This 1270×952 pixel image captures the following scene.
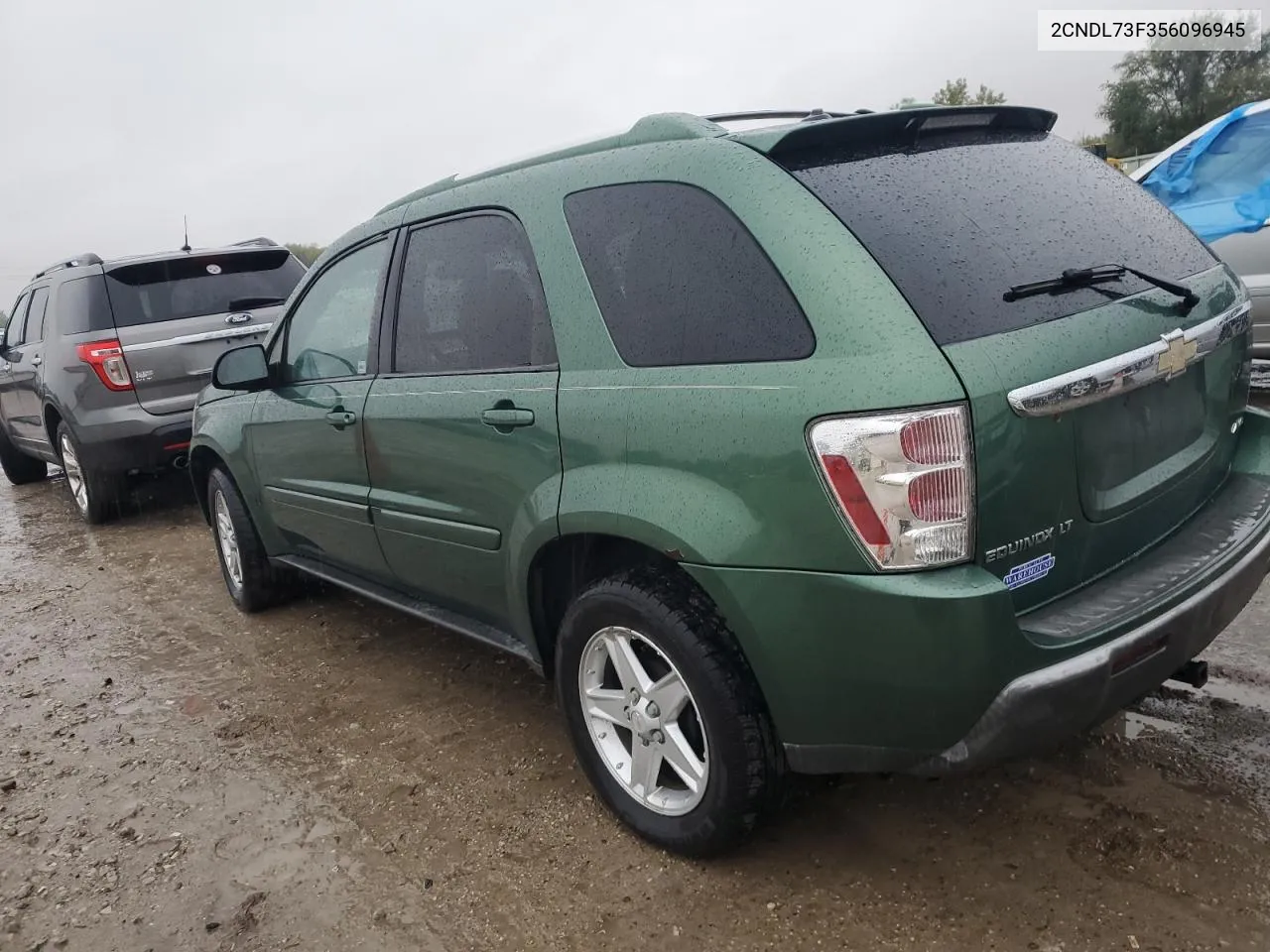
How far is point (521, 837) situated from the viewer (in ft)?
8.92

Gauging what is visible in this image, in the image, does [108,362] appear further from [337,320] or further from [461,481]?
[461,481]

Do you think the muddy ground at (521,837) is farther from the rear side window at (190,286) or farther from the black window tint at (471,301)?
the rear side window at (190,286)

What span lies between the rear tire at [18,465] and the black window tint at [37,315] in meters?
1.78

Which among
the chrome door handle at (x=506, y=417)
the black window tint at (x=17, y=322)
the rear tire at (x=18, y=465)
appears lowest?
the rear tire at (x=18, y=465)

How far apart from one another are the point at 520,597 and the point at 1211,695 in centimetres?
216

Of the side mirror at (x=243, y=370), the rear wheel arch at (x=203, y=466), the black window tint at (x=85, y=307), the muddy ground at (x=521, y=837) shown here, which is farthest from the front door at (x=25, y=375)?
the muddy ground at (x=521, y=837)

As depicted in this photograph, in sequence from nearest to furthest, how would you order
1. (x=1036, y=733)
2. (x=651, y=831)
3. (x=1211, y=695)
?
(x=1036, y=733) < (x=651, y=831) < (x=1211, y=695)

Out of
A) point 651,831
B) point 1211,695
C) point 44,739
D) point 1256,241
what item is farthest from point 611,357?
point 1256,241

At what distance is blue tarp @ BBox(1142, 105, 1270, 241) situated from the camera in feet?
20.7

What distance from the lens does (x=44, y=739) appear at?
3660 mm

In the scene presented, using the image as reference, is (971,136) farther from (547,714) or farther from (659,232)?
(547,714)

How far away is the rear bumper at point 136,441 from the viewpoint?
656 centimetres

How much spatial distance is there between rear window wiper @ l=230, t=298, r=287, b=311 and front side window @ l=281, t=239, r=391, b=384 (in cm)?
318

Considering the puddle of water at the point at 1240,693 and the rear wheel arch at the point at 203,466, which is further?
the rear wheel arch at the point at 203,466
